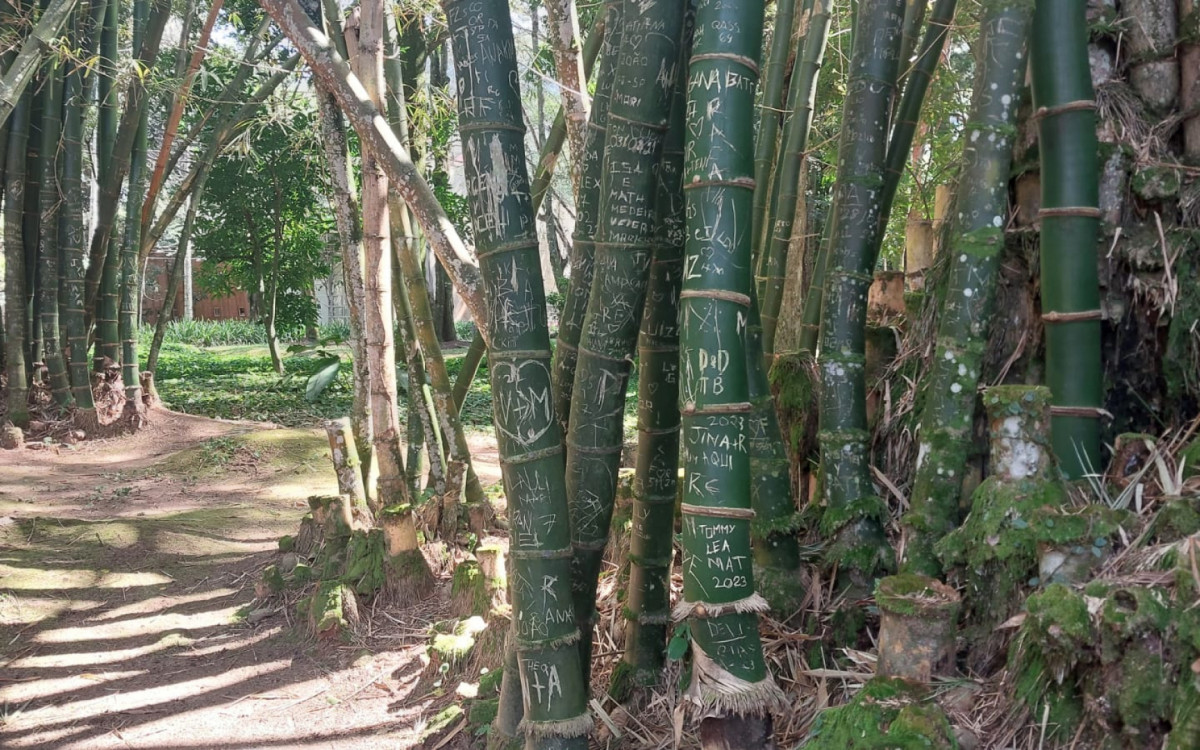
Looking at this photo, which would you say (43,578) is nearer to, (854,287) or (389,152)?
(389,152)

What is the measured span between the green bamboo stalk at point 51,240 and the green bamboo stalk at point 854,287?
6823 mm

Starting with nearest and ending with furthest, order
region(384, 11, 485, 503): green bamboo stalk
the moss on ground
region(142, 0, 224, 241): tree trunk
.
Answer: the moss on ground
region(384, 11, 485, 503): green bamboo stalk
region(142, 0, 224, 241): tree trunk

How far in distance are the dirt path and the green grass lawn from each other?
2.81 metres

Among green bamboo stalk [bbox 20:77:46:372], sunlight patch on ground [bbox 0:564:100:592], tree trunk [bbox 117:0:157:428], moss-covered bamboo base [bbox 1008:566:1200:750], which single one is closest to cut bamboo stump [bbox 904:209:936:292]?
moss-covered bamboo base [bbox 1008:566:1200:750]

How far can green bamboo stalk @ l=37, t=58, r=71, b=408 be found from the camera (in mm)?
7305

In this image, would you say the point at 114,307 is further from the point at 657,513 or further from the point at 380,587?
the point at 657,513

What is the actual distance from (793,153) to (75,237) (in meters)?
6.68

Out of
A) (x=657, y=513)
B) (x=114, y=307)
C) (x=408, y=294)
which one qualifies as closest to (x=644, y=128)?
(x=657, y=513)

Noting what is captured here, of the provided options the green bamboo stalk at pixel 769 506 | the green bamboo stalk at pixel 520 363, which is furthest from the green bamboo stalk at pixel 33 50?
the green bamboo stalk at pixel 769 506

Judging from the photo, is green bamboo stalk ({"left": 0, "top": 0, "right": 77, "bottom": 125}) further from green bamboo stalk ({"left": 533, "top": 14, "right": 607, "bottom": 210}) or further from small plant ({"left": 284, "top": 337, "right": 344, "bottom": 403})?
small plant ({"left": 284, "top": 337, "right": 344, "bottom": 403})

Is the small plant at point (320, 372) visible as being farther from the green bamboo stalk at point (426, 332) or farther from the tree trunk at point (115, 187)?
the green bamboo stalk at point (426, 332)

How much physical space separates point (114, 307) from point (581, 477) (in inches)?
297

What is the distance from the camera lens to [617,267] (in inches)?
80.5

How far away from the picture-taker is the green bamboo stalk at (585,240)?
7.47 feet
